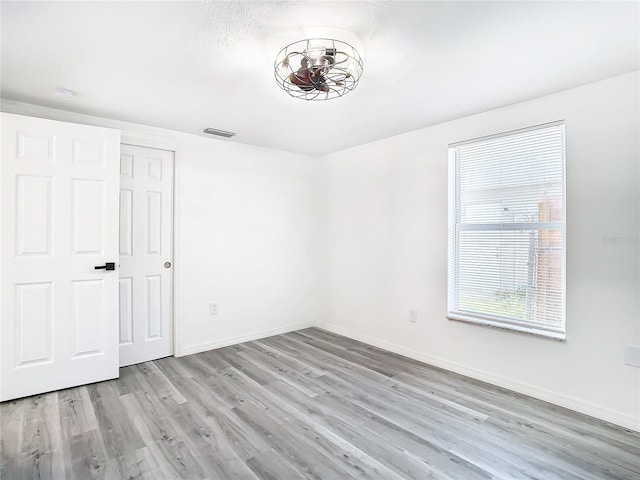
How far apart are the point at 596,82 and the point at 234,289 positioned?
3752mm

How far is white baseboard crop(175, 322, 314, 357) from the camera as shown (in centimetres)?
362

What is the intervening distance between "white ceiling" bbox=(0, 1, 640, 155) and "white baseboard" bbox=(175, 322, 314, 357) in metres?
2.36

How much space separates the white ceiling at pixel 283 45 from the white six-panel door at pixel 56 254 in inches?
15.4

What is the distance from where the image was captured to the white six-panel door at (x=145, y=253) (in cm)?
330

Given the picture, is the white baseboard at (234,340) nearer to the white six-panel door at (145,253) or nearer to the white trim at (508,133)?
the white six-panel door at (145,253)

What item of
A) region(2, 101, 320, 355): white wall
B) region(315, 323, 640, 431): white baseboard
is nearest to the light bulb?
region(2, 101, 320, 355): white wall

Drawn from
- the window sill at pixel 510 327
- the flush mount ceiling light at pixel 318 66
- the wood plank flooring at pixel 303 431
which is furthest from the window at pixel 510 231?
the flush mount ceiling light at pixel 318 66

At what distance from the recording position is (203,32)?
180 cm

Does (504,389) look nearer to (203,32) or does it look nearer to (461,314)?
(461,314)

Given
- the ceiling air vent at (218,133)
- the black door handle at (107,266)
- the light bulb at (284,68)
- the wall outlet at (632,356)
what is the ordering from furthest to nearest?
1. the ceiling air vent at (218,133)
2. the black door handle at (107,266)
3. the wall outlet at (632,356)
4. the light bulb at (284,68)

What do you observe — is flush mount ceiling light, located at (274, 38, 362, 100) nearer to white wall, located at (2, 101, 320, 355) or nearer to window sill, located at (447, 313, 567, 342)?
white wall, located at (2, 101, 320, 355)

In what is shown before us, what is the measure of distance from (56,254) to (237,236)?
172 centimetres

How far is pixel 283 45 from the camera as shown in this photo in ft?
6.27

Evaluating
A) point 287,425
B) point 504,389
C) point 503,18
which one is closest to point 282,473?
point 287,425
